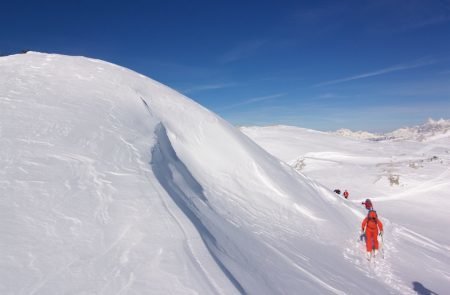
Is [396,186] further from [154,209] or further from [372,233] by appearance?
[154,209]

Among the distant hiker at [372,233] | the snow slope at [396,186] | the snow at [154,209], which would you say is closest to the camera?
the snow at [154,209]

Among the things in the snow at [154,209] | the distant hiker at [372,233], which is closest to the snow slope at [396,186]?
the snow at [154,209]

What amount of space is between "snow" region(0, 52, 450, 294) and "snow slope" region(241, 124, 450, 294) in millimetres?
147

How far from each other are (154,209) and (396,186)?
21507 mm

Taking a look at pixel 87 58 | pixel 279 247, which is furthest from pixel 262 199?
pixel 87 58

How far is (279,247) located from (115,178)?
4147 millimetres

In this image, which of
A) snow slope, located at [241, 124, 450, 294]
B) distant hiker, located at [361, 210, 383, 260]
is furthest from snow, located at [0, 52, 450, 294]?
distant hiker, located at [361, 210, 383, 260]

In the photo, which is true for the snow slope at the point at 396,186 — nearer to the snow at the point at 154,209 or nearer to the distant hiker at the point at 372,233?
the snow at the point at 154,209

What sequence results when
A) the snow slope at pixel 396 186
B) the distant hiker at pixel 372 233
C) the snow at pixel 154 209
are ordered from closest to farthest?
1. the snow at pixel 154 209
2. the distant hiker at pixel 372 233
3. the snow slope at pixel 396 186

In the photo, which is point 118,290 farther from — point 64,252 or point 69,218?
point 69,218

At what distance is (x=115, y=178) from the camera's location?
6.86m

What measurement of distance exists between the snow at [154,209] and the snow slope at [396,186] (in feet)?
0.48

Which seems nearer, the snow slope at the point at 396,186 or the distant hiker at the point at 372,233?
the distant hiker at the point at 372,233

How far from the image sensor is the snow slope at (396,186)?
11328mm
